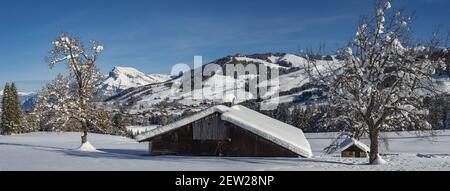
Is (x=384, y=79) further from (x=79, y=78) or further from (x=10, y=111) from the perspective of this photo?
(x=10, y=111)

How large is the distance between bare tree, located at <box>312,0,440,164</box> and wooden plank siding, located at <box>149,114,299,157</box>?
8.11 m

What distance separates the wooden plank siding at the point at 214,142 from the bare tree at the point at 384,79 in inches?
319

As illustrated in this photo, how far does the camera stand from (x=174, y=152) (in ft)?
120

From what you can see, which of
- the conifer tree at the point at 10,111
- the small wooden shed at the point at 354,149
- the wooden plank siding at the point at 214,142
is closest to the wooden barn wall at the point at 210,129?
the wooden plank siding at the point at 214,142

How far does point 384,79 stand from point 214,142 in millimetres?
13682

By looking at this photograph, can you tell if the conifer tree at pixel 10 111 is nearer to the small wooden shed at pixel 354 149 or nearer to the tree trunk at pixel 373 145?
the small wooden shed at pixel 354 149

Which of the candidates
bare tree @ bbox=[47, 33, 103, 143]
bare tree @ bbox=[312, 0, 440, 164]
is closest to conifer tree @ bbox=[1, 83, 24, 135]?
bare tree @ bbox=[47, 33, 103, 143]

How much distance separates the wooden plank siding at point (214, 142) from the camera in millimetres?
35000

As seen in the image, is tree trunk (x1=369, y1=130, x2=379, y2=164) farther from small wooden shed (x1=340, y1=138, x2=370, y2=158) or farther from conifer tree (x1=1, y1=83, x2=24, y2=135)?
conifer tree (x1=1, y1=83, x2=24, y2=135)

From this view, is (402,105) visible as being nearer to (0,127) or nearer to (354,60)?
(354,60)

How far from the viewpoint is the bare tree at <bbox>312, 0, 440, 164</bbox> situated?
2686 centimetres

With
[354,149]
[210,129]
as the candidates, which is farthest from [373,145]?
[354,149]
